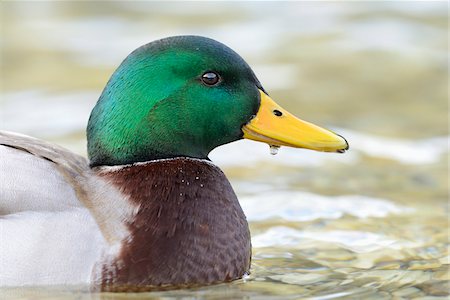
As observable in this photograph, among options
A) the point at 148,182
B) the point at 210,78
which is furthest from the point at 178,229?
the point at 210,78

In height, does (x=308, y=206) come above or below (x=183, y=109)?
below

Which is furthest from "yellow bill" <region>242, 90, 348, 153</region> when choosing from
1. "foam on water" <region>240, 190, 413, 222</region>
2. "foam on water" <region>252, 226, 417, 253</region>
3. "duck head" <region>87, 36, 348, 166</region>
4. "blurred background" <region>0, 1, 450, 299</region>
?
"foam on water" <region>240, 190, 413, 222</region>

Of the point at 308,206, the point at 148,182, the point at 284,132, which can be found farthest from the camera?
the point at 308,206

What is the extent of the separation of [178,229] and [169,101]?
0.67 meters

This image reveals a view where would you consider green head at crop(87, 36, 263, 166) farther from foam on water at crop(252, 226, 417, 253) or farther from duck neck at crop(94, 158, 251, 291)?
foam on water at crop(252, 226, 417, 253)

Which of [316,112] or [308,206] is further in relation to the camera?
[316,112]

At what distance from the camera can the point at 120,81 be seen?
18.4 feet

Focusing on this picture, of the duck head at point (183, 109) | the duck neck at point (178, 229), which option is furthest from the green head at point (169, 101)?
the duck neck at point (178, 229)

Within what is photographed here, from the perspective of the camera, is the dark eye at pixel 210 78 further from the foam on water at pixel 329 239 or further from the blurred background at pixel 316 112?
the foam on water at pixel 329 239

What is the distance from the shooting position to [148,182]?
18.4 ft

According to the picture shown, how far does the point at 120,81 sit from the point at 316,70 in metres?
5.99

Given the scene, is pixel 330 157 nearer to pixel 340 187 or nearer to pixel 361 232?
pixel 340 187

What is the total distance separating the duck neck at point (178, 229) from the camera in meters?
5.32

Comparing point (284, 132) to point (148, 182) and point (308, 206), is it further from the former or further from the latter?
point (308, 206)
